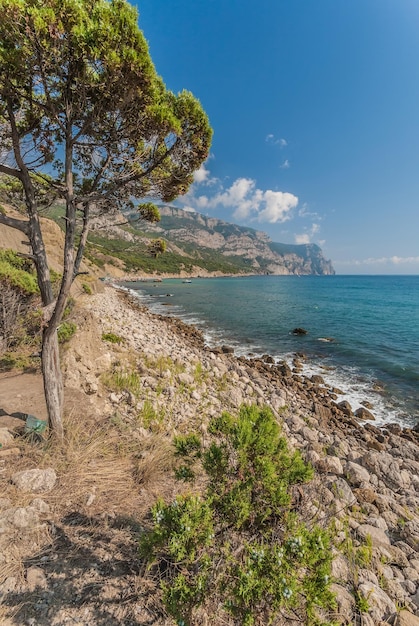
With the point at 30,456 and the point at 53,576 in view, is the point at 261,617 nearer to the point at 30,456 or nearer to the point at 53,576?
the point at 53,576

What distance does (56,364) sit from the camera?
4.82 meters

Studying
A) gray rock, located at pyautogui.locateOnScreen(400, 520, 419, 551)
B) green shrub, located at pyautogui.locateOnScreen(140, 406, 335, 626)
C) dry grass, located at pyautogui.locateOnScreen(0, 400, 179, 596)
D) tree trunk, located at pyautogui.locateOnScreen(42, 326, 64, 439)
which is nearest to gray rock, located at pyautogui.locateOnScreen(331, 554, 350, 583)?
green shrub, located at pyautogui.locateOnScreen(140, 406, 335, 626)

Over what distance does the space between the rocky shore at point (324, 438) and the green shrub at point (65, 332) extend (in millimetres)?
442

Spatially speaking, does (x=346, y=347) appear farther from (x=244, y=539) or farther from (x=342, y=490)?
(x=244, y=539)

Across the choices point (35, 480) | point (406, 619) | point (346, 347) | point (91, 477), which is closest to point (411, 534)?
point (406, 619)

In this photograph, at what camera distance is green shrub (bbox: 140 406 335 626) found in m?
2.03

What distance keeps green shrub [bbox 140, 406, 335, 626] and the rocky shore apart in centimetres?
85

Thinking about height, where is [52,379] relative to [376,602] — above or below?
above

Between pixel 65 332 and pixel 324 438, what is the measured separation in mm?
9419

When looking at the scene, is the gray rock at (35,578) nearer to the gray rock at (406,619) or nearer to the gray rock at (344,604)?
the gray rock at (344,604)

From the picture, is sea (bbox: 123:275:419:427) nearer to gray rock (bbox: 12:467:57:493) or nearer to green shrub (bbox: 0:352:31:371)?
gray rock (bbox: 12:467:57:493)

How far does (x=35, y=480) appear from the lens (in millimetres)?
3734

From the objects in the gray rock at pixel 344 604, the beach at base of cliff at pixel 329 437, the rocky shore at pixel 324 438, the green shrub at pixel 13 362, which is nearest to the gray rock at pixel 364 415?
the rocky shore at pixel 324 438

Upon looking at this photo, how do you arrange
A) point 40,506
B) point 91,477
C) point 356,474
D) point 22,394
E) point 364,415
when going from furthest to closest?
point 364,415 < point 22,394 < point 356,474 < point 91,477 < point 40,506
